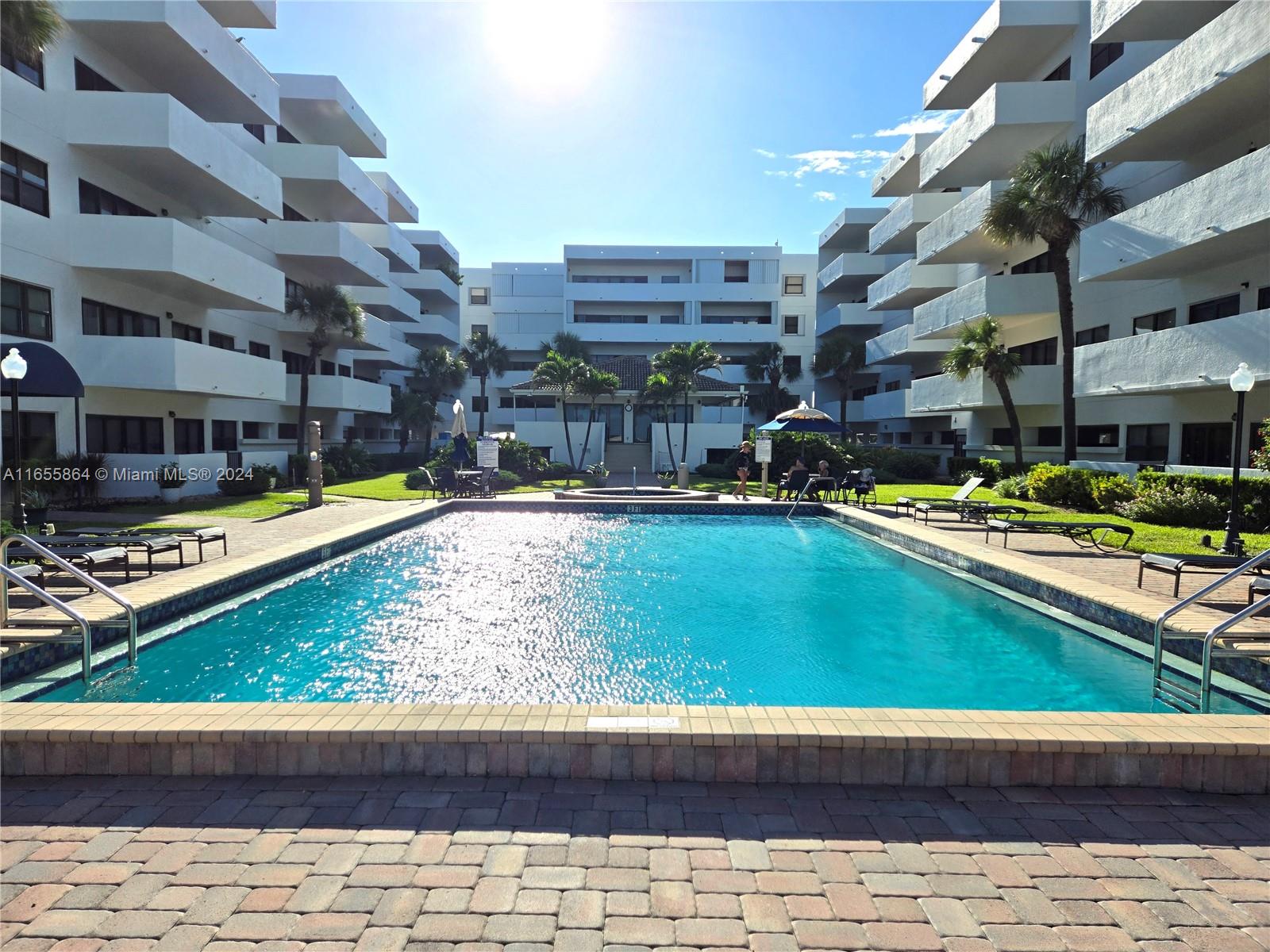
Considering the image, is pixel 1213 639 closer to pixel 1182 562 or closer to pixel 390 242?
pixel 1182 562

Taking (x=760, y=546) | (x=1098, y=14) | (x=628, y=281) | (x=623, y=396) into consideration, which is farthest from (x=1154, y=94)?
(x=628, y=281)

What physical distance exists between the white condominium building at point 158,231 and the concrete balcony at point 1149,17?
77.6 feet

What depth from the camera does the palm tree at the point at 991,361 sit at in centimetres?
2141

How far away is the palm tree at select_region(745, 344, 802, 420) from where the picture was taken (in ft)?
147


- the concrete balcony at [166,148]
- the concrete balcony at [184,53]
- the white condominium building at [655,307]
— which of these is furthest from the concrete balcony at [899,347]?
the concrete balcony at [184,53]

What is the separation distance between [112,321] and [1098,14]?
27.5 meters

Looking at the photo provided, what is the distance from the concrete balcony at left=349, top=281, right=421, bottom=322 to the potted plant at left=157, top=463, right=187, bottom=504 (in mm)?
16707

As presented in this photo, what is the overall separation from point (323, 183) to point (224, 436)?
11.4 metres

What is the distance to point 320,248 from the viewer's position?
1017 inches

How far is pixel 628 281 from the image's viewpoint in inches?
1951

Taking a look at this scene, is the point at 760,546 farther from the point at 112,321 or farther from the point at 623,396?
the point at 623,396

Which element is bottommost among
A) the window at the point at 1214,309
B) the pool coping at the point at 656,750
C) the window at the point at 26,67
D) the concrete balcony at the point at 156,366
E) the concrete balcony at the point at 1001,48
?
the pool coping at the point at 656,750

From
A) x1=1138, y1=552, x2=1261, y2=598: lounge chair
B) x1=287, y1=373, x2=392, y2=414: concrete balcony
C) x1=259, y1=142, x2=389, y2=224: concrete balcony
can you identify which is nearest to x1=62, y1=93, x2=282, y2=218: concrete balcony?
x1=259, y1=142, x2=389, y2=224: concrete balcony

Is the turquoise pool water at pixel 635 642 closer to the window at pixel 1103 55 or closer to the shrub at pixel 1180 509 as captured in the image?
the shrub at pixel 1180 509
